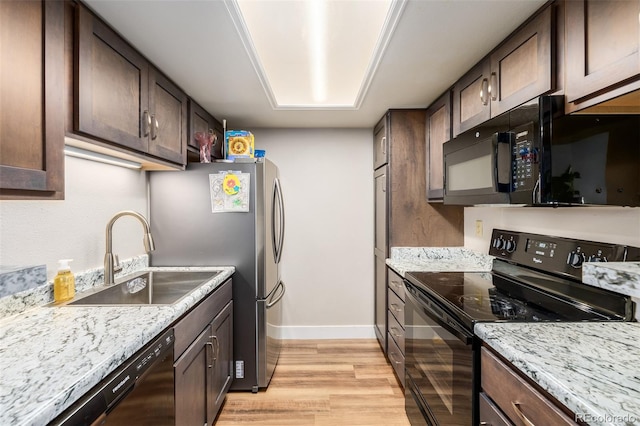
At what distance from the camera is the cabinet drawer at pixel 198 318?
1.34 m

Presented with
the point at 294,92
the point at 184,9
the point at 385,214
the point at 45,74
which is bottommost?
the point at 385,214

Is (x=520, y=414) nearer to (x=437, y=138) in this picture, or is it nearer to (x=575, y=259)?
(x=575, y=259)

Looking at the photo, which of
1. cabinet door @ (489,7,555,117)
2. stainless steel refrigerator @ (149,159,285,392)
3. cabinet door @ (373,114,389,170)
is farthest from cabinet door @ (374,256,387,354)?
cabinet door @ (489,7,555,117)

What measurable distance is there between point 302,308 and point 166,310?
6.56 feet

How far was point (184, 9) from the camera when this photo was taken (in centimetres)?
120

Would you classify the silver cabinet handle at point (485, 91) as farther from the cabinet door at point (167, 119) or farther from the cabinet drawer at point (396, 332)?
the cabinet door at point (167, 119)

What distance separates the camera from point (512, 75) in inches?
54.9

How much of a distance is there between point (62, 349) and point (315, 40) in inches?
72.7

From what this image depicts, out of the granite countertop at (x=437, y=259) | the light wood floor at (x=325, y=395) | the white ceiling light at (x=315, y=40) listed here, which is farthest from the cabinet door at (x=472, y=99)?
the light wood floor at (x=325, y=395)

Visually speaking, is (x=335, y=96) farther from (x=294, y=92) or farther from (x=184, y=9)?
(x=184, y=9)

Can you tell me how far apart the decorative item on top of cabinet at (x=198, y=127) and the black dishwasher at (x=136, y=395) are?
1.41 meters

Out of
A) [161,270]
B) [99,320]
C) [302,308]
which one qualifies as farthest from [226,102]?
[302,308]

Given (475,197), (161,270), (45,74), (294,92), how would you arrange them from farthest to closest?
(294,92), (161,270), (475,197), (45,74)

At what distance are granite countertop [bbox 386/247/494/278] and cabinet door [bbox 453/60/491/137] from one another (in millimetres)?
918
